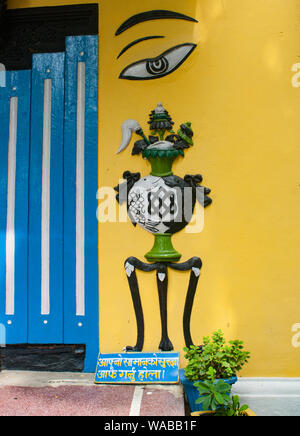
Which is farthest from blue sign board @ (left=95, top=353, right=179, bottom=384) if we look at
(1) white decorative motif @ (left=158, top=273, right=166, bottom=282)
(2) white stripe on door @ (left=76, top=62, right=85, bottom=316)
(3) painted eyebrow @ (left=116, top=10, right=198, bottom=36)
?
(3) painted eyebrow @ (left=116, top=10, right=198, bottom=36)

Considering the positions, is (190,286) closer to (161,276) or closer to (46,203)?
(161,276)

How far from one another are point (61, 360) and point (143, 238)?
116 cm

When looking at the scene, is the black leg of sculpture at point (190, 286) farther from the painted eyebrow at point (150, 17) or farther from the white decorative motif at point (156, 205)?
the painted eyebrow at point (150, 17)

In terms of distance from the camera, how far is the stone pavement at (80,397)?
8.50 feet

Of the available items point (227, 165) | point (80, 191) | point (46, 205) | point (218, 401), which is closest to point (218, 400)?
point (218, 401)

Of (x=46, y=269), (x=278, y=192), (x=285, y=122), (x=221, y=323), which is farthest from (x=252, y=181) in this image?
(x=46, y=269)

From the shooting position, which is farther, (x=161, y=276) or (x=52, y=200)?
(x=52, y=200)

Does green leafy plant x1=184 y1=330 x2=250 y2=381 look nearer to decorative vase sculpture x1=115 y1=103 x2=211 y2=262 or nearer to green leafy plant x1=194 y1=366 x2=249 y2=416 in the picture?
green leafy plant x1=194 y1=366 x2=249 y2=416

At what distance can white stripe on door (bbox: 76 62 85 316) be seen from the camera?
A: 3285 mm

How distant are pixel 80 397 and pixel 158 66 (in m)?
2.52

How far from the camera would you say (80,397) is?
281 cm

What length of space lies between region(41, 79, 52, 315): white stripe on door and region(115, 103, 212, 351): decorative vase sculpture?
0.67 metres

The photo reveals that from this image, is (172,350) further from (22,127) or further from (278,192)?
(22,127)

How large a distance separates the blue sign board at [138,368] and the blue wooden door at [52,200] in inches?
8.1
